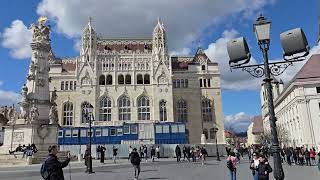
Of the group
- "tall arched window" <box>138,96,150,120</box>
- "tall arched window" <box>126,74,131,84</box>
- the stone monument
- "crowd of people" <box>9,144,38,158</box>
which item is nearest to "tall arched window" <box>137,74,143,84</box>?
"tall arched window" <box>126,74,131,84</box>

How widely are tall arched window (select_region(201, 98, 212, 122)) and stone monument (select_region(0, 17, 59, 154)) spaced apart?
151 ft

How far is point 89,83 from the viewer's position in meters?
72.0

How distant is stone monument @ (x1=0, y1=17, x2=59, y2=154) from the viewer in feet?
106

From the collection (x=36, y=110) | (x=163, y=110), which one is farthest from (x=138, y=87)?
(x=36, y=110)

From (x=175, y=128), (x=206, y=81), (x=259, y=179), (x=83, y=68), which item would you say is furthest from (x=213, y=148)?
(x=259, y=179)

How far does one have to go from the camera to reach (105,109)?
235 ft

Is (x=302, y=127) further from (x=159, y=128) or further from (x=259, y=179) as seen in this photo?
(x=259, y=179)

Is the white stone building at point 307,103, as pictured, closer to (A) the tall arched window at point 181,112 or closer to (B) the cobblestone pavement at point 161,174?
(A) the tall arched window at point 181,112

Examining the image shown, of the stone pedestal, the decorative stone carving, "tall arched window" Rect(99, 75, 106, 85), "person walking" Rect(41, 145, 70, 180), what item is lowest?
"person walking" Rect(41, 145, 70, 180)

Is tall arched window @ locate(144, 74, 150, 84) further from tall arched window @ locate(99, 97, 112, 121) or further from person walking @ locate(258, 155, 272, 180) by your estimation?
person walking @ locate(258, 155, 272, 180)

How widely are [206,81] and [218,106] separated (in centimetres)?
651

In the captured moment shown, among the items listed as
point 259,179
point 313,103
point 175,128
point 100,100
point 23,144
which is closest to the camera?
point 259,179

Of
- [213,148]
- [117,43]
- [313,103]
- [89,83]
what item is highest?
[117,43]

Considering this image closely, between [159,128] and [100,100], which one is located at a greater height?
[100,100]
